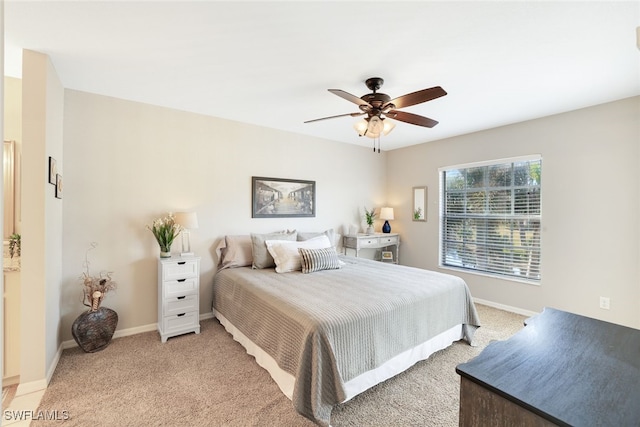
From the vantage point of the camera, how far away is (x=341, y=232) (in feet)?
16.2

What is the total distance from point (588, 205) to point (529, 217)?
0.60 metres

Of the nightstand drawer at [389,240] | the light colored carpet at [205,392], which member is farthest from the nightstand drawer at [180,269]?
the nightstand drawer at [389,240]

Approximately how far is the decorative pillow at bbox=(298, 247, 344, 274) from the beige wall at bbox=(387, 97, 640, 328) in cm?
230

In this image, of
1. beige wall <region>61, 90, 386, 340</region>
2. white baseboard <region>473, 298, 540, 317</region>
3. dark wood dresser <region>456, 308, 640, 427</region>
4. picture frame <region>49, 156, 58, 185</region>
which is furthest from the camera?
white baseboard <region>473, 298, 540, 317</region>

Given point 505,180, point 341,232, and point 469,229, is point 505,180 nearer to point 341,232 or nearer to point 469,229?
point 469,229

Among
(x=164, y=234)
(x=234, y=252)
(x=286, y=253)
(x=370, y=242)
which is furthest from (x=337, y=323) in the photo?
(x=370, y=242)

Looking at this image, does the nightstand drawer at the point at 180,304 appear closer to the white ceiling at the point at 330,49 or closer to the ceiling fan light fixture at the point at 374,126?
the white ceiling at the point at 330,49

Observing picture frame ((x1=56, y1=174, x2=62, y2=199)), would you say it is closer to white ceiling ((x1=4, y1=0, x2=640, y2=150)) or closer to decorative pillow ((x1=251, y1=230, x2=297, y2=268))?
white ceiling ((x1=4, y1=0, x2=640, y2=150))

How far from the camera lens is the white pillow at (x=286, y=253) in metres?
3.30

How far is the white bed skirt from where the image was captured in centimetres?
209

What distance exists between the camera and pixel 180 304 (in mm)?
3096

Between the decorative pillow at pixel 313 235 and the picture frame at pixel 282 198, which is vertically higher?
the picture frame at pixel 282 198

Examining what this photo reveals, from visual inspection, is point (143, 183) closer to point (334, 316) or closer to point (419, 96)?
point (334, 316)

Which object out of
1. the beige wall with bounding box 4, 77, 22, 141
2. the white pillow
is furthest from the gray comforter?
the beige wall with bounding box 4, 77, 22, 141
